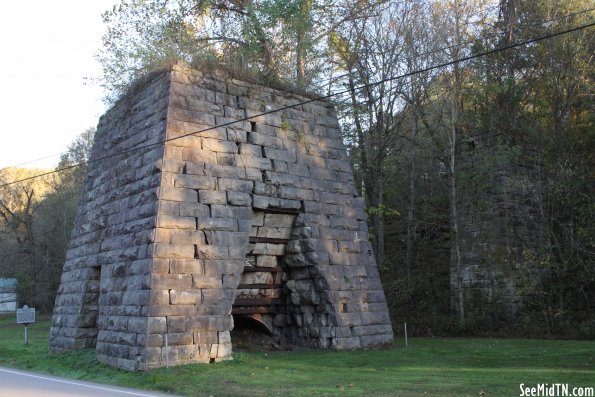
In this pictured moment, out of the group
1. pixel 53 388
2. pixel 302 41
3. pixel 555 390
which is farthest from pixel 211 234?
pixel 302 41

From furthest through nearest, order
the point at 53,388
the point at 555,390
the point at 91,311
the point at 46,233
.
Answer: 1. the point at 46,233
2. the point at 91,311
3. the point at 53,388
4. the point at 555,390

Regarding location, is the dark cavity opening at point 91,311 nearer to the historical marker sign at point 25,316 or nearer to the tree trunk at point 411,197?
the historical marker sign at point 25,316

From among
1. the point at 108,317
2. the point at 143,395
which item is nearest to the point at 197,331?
the point at 108,317

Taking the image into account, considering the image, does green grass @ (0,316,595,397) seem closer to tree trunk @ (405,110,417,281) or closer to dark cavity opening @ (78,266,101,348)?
dark cavity opening @ (78,266,101,348)

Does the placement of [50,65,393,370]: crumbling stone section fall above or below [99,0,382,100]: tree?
below

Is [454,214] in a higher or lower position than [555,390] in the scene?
higher

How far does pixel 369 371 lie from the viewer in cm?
1064

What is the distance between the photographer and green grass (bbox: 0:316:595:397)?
871 cm

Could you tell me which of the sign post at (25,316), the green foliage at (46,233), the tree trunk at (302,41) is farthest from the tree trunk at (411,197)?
the green foliage at (46,233)

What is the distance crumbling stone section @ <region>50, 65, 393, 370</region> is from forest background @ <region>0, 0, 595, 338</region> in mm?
2315

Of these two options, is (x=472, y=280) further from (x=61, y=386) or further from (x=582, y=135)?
(x=61, y=386)

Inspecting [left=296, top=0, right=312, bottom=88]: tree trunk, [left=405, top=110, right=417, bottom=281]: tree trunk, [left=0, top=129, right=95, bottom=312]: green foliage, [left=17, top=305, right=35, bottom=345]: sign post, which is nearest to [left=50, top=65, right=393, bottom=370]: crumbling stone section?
[left=296, top=0, right=312, bottom=88]: tree trunk

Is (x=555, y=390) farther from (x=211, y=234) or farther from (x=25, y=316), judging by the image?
(x=25, y=316)

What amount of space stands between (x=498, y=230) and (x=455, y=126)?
3.91m
